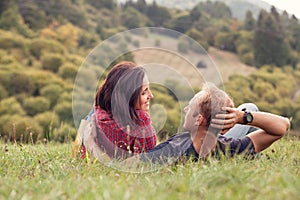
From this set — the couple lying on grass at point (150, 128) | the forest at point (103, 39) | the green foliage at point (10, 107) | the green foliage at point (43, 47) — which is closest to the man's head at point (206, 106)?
the couple lying on grass at point (150, 128)

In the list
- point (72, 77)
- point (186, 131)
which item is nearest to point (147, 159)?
point (186, 131)

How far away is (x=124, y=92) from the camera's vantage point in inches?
111

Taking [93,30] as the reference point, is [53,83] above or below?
below

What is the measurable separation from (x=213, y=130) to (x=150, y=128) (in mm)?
496

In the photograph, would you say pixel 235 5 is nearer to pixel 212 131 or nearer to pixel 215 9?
pixel 215 9

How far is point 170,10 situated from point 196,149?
98.3 feet

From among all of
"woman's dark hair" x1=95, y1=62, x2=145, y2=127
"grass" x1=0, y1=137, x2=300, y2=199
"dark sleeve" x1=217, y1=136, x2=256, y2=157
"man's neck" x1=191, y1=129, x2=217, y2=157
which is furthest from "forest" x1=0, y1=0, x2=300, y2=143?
"grass" x1=0, y1=137, x2=300, y2=199

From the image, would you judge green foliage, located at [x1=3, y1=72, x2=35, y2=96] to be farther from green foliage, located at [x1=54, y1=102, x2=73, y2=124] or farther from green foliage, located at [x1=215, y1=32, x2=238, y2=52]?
green foliage, located at [x1=215, y1=32, x2=238, y2=52]

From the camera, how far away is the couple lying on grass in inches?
99.5

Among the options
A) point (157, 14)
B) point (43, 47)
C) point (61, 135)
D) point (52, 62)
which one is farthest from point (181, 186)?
point (157, 14)

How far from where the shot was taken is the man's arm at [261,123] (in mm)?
2408

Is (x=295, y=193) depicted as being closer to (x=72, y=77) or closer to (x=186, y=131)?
(x=186, y=131)

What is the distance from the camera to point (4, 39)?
24.6 m

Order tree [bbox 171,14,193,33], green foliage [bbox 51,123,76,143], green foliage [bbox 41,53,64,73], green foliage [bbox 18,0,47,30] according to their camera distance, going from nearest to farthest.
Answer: green foliage [bbox 51,123,76,143] < green foliage [bbox 41,53,64,73] < green foliage [bbox 18,0,47,30] < tree [bbox 171,14,193,33]
